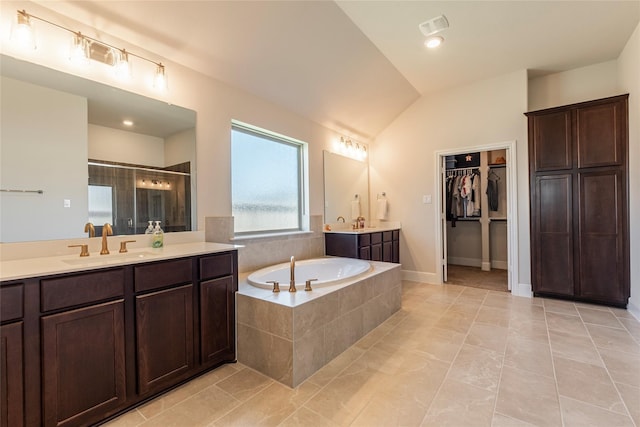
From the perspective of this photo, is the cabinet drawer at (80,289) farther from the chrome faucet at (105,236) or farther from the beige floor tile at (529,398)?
the beige floor tile at (529,398)

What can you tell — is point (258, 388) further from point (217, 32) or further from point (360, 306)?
point (217, 32)

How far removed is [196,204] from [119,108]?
2.88 feet

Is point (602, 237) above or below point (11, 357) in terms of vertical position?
above

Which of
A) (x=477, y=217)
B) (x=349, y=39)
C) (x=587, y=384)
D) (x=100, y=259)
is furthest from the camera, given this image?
(x=477, y=217)

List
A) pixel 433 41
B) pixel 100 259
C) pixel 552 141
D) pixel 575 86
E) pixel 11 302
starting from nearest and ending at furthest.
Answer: pixel 11 302, pixel 100 259, pixel 433 41, pixel 552 141, pixel 575 86

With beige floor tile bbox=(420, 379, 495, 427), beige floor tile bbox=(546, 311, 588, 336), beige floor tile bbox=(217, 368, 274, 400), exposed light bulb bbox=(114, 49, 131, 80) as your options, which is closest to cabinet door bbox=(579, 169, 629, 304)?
beige floor tile bbox=(546, 311, 588, 336)

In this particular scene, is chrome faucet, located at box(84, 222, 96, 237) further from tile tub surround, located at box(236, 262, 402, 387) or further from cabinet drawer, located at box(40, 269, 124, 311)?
tile tub surround, located at box(236, 262, 402, 387)

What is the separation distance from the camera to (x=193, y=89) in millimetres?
2443

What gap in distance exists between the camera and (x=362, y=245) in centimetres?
370

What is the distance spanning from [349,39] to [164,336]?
2955 mm

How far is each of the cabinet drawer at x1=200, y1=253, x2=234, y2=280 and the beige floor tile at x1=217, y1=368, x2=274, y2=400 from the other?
689 millimetres

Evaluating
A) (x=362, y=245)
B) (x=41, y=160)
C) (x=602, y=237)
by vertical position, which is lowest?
(x=362, y=245)

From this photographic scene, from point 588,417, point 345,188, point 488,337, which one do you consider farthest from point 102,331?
point 345,188

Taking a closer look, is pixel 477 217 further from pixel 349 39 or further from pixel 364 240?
pixel 349 39
